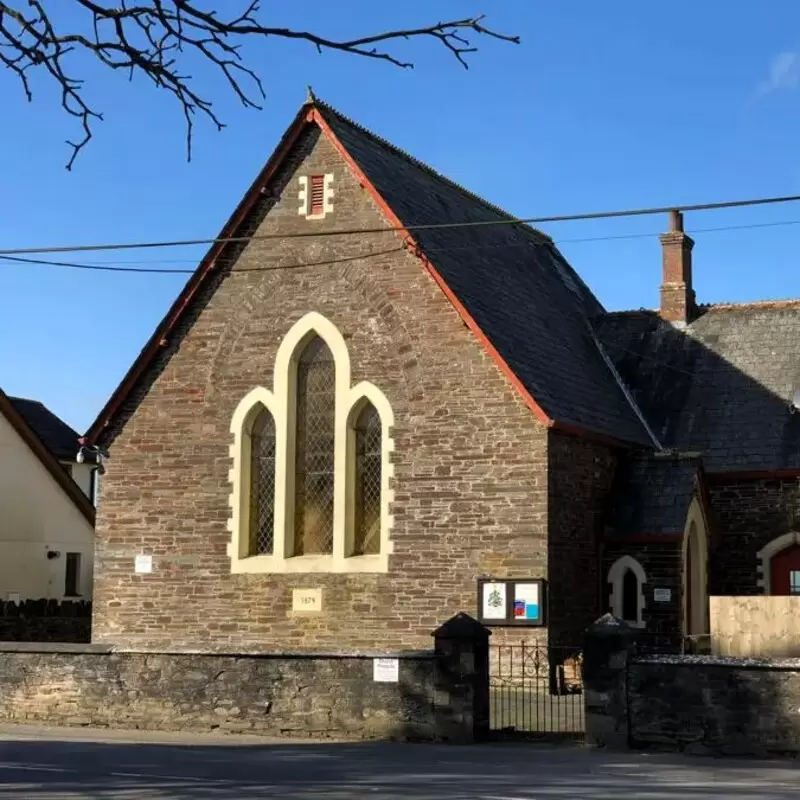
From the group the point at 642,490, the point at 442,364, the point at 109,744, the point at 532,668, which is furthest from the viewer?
the point at 642,490

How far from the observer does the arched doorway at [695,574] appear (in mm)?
22953

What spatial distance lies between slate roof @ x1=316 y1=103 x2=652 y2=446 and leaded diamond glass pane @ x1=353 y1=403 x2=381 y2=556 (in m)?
2.68

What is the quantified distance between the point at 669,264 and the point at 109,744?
19.5 m

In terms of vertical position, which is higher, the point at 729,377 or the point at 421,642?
the point at 729,377

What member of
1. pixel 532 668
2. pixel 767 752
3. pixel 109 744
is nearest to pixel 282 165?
pixel 532 668

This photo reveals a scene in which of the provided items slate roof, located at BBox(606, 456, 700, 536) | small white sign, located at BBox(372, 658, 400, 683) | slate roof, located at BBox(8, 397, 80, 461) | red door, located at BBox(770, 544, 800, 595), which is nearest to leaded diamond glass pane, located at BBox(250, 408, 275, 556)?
slate roof, located at BBox(606, 456, 700, 536)

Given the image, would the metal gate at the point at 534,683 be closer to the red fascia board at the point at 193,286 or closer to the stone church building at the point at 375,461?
the stone church building at the point at 375,461

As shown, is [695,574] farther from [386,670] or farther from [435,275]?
[386,670]

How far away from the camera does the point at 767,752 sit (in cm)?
1426

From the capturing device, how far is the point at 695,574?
24.1 m

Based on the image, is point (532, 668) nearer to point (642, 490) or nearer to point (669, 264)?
point (642, 490)

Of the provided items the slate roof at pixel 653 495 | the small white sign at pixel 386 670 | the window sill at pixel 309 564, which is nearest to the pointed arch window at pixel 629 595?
the slate roof at pixel 653 495

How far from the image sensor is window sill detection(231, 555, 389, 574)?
22172 millimetres

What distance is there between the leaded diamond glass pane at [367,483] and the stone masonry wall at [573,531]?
310 cm
